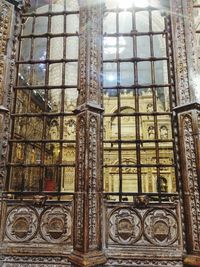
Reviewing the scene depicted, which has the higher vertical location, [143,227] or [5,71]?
[5,71]

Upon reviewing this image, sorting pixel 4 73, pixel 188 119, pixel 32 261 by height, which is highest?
pixel 4 73

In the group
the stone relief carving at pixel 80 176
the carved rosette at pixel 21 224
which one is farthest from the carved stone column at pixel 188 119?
the carved rosette at pixel 21 224

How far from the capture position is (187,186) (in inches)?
114

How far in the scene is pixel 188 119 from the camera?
305 cm

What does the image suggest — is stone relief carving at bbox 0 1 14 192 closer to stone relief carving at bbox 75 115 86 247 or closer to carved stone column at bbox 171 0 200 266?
stone relief carving at bbox 75 115 86 247

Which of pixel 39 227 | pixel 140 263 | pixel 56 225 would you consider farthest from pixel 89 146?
pixel 140 263

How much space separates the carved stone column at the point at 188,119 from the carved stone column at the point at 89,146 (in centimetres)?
86

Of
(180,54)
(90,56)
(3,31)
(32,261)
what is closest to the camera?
(32,261)

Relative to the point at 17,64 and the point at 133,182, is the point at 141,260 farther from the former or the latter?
the point at 133,182

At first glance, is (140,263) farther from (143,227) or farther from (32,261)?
(32,261)

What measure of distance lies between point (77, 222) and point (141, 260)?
28.5 inches

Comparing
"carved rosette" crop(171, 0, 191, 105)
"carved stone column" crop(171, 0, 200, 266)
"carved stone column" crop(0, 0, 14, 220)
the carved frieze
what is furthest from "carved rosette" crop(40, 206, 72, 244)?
"carved rosette" crop(171, 0, 191, 105)

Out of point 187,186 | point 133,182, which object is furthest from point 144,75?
point 187,186

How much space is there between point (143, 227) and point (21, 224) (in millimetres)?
1284
